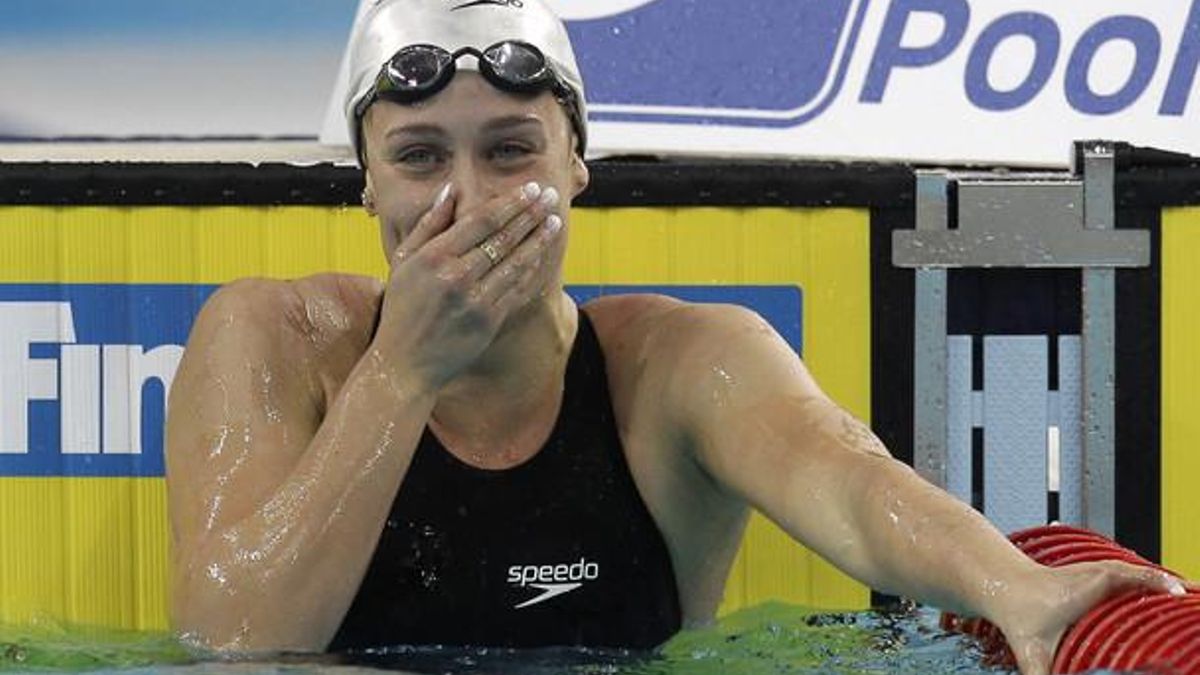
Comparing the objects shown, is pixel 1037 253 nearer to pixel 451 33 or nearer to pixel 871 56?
pixel 871 56

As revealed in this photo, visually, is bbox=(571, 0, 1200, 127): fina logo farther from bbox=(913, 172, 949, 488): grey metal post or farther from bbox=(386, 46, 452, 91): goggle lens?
bbox=(386, 46, 452, 91): goggle lens

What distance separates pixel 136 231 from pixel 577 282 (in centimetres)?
61

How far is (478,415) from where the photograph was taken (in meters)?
2.38

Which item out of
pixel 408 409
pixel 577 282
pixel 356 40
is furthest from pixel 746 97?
pixel 408 409

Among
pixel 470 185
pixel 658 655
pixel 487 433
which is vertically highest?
pixel 470 185

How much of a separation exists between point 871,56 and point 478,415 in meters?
0.99

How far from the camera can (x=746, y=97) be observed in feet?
10.1

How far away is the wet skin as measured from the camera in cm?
206

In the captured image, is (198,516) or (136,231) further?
(136,231)

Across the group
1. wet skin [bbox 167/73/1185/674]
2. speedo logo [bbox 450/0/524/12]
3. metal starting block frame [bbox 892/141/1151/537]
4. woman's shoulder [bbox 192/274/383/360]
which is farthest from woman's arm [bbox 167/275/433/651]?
metal starting block frame [bbox 892/141/1151/537]

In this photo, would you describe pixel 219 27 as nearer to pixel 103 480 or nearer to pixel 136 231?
pixel 136 231

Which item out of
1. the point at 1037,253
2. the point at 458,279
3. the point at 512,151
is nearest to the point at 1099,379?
the point at 1037,253

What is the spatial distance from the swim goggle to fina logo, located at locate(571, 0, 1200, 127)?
84cm

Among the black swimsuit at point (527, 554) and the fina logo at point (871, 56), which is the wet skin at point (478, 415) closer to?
the black swimsuit at point (527, 554)
